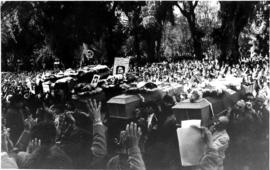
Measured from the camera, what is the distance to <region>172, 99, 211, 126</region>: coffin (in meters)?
5.49

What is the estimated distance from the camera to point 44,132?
6.07 metres

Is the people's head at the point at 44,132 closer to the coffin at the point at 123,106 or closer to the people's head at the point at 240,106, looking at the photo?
the coffin at the point at 123,106

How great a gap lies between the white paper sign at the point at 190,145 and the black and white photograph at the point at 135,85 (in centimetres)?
1

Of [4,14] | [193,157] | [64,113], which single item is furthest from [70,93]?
[193,157]

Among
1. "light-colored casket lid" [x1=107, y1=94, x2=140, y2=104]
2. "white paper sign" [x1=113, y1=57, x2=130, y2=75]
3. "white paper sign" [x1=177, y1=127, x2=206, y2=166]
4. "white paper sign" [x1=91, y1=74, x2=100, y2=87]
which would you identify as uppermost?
"white paper sign" [x1=113, y1=57, x2=130, y2=75]

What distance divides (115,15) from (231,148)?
6.86 feet

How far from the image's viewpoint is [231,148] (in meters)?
5.47

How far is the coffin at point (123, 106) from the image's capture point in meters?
5.75

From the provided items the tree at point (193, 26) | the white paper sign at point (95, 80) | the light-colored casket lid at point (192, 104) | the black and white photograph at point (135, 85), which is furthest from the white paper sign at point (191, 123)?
the white paper sign at point (95, 80)

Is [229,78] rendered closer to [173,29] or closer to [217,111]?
[217,111]

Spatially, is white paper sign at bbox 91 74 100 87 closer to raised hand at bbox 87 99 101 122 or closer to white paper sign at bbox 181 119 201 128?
raised hand at bbox 87 99 101 122

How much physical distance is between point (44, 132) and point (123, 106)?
1.09 m

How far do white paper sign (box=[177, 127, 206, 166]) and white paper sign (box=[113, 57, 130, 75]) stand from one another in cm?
100

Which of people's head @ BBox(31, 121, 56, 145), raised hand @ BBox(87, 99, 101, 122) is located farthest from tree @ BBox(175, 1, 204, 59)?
people's head @ BBox(31, 121, 56, 145)
